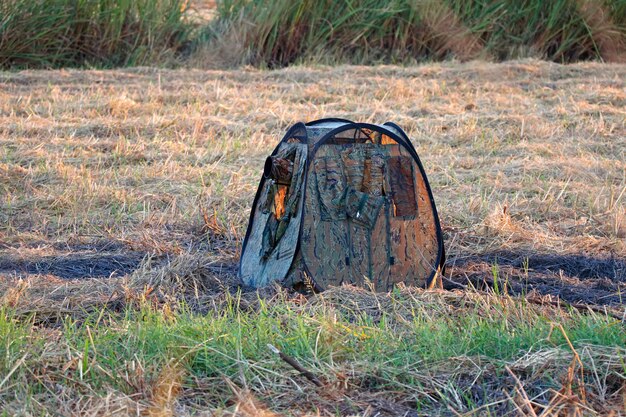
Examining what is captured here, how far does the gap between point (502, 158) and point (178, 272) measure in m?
3.27

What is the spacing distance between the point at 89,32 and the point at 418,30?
4084 mm

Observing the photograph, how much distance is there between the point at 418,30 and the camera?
1099 cm

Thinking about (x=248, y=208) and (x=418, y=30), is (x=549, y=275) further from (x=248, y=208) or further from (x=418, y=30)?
(x=418, y=30)

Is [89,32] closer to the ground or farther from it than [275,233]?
farther from it

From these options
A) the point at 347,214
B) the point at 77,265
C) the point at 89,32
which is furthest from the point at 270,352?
the point at 89,32

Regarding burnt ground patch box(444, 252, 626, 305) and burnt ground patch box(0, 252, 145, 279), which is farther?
burnt ground patch box(0, 252, 145, 279)

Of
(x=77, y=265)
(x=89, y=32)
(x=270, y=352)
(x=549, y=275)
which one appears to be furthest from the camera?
(x=89, y=32)

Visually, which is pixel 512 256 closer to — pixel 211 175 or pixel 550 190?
pixel 550 190

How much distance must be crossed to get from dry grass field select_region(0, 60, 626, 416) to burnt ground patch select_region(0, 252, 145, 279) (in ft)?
0.05

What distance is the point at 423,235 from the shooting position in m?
3.70

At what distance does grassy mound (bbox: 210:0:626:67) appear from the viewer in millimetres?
10703

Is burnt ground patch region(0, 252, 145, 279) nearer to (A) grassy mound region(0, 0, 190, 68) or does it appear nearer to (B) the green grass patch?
(B) the green grass patch

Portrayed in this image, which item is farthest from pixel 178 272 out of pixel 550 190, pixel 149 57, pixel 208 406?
pixel 149 57

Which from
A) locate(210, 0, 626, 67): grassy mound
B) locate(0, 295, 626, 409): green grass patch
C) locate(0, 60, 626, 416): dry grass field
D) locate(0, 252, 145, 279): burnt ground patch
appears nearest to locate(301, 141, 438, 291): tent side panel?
locate(0, 60, 626, 416): dry grass field
